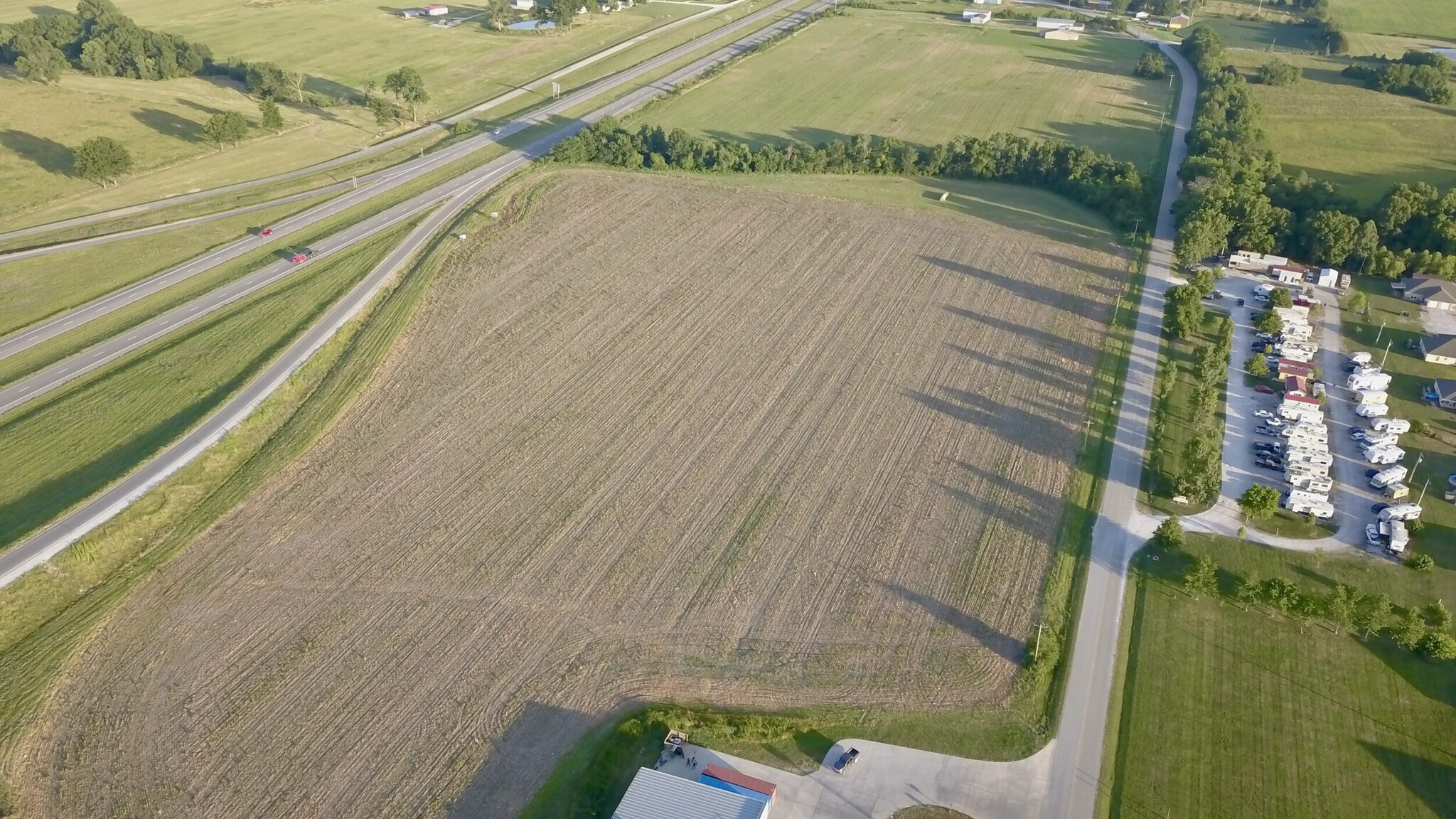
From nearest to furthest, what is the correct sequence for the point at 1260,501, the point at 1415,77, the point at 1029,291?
the point at 1260,501 < the point at 1029,291 < the point at 1415,77

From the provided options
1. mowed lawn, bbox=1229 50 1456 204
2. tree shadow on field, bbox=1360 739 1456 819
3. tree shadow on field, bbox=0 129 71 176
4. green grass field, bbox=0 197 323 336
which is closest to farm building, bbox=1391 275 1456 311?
mowed lawn, bbox=1229 50 1456 204

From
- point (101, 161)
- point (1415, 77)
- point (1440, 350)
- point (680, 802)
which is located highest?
point (1415, 77)

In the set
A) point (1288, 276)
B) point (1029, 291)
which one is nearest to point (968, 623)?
point (1029, 291)

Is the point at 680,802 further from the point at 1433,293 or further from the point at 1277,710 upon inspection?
the point at 1433,293

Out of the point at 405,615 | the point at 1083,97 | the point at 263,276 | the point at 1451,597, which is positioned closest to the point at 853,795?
the point at 405,615

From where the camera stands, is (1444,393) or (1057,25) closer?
(1444,393)

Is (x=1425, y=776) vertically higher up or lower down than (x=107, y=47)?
lower down

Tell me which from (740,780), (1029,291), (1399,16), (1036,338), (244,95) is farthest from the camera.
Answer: (1399,16)

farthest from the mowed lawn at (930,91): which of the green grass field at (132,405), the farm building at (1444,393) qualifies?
the green grass field at (132,405)
